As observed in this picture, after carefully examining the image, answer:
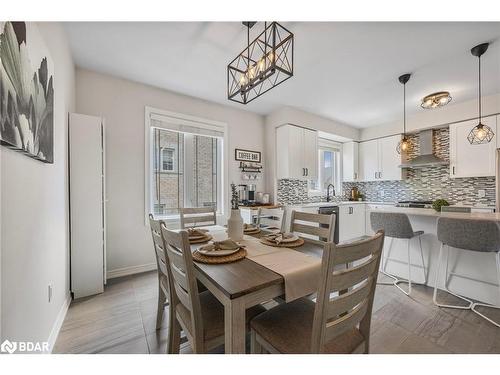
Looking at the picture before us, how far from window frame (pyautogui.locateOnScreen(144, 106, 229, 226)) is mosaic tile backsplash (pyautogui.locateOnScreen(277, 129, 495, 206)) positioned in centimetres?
106

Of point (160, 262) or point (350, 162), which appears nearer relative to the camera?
point (160, 262)

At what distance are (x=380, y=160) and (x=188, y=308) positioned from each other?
16.0ft

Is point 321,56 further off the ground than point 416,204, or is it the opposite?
point 321,56

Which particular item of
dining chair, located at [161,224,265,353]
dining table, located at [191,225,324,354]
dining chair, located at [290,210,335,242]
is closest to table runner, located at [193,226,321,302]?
dining table, located at [191,225,324,354]

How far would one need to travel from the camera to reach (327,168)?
504 cm

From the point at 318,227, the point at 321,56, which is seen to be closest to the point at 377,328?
the point at 318,227

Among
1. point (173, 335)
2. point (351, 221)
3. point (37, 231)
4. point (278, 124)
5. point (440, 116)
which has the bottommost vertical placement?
point (173, 335)

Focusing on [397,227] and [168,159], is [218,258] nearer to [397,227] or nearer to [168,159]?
[397,227]

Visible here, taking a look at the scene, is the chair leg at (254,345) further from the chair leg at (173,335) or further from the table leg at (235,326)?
the chair leg at (173,335)

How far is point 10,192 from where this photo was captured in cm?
97

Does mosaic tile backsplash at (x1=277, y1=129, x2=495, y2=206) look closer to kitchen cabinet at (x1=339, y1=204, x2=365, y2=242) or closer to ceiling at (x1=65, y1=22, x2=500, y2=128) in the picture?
kitchen cabinet at (x1=339, y1=204, x2=365, y2=242)
